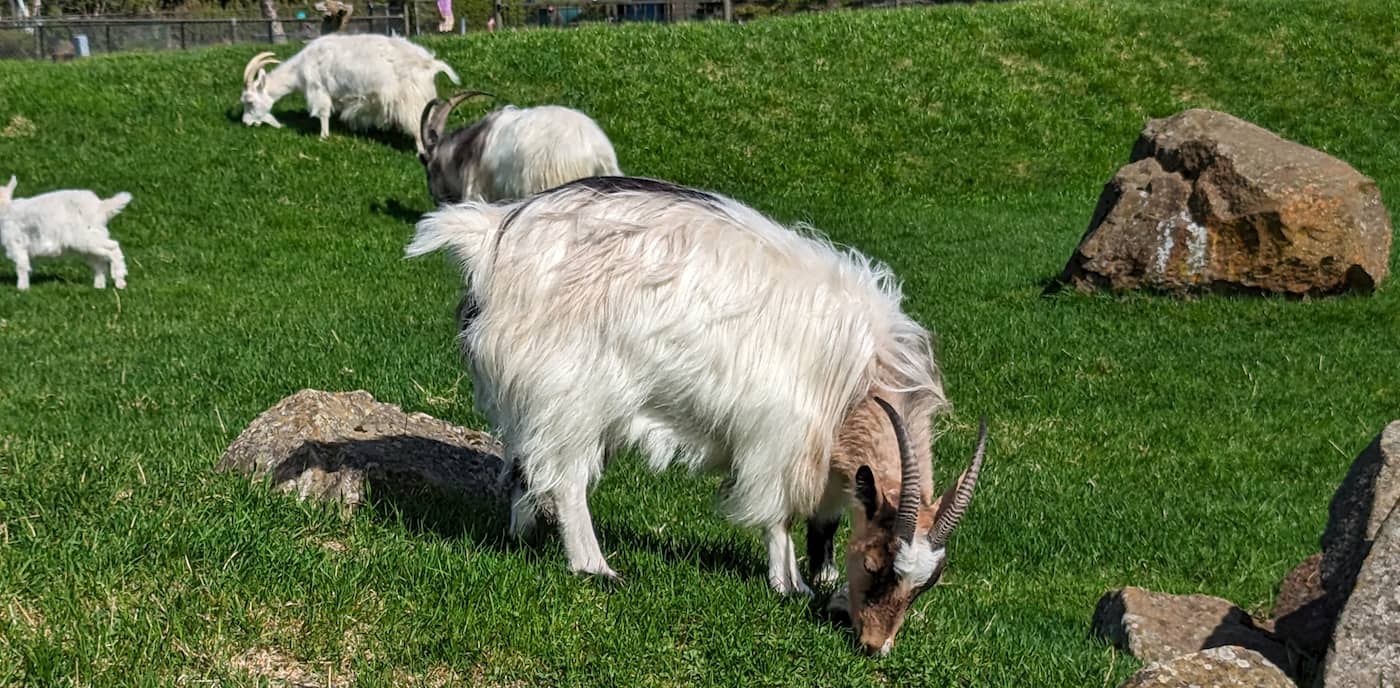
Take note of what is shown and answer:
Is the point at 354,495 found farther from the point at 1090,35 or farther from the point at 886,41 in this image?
the point at 1090,35

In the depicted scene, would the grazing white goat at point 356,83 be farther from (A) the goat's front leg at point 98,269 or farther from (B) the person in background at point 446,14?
(B) the person in background at point 446,14

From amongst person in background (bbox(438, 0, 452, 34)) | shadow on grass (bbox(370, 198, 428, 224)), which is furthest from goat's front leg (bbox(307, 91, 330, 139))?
person in background (bbox(438, 0, 452, 34))

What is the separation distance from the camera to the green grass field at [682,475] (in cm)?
451

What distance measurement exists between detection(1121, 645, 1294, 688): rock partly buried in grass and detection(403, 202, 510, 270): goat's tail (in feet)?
9.36

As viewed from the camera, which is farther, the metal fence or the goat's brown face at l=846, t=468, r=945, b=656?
the metal fence

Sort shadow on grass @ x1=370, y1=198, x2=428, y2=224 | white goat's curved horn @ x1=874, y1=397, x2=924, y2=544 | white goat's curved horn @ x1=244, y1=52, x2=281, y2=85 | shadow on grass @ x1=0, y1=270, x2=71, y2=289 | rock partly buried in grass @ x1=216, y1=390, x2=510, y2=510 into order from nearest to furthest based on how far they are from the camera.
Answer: white goat's curved horn @ x1=874, y1=397, x2=924, y2=544 → rock partly buried in grass @ x1=216, y1=390, x2=510, y2=510 → shadow on grass @ x1=0, y1=270, x2=71, y2=289 → shadow on grass @ x1=370, y1=198, x2=428, y2=224 → white goat's curved horn @ x1=244, y1=52, x2=281, y2=85

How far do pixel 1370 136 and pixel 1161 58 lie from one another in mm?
3994

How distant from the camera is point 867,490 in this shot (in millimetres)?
4906

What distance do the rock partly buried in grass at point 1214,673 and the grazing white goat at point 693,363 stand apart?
970mm

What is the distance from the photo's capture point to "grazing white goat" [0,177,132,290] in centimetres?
1388

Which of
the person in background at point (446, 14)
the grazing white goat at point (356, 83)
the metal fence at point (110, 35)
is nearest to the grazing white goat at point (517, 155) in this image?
the grazing white goat at point (356, 83)

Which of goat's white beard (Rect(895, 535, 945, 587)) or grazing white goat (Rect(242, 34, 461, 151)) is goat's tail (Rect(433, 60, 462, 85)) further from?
goat's white beard (Rect(895, 535, 945, 587))

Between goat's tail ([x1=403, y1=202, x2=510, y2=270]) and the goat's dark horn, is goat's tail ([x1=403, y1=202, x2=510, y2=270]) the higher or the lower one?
the higher one

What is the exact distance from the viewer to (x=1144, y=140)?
13.6 metres
